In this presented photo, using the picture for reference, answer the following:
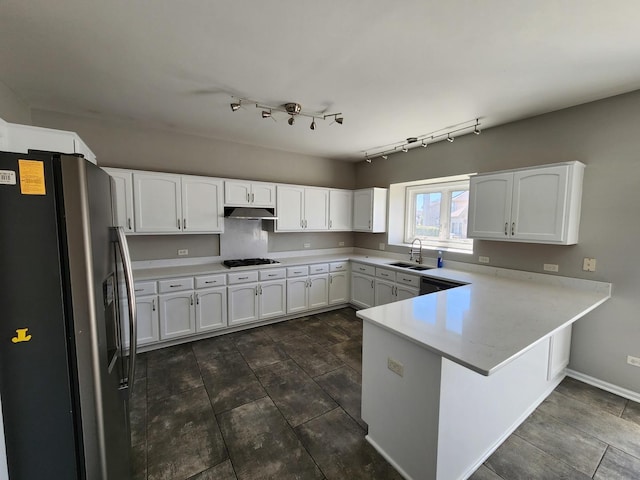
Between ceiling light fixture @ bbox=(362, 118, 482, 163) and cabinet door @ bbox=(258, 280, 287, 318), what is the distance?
2.59m

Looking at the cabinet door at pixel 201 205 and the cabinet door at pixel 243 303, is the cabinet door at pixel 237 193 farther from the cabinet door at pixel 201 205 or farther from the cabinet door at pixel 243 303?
the cabinet door at pixel 243 303

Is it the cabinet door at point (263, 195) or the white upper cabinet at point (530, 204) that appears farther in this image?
the cabinet door at point (263, 195)

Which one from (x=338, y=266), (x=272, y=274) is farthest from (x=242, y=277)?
(x=338, y=266)

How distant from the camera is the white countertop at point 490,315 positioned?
1386 mm

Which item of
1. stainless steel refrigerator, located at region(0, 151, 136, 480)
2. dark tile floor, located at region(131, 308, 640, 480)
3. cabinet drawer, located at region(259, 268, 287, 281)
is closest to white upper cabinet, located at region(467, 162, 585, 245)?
dark tile floor, located at region(131, 308, 640, 480)

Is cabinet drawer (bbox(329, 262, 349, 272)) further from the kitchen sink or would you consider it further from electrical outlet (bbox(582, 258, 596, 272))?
electrical outlet (bbox(582, 258, 596, 272))

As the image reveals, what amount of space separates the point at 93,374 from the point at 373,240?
439cm

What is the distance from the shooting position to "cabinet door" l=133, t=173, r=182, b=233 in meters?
Answer: 3.15

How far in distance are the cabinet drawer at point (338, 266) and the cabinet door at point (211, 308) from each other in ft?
5.56

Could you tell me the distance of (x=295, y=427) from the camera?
203 centimetres

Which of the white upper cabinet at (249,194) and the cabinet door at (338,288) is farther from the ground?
the white upper cabinet at (249,194)

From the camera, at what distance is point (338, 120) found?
9.23ft

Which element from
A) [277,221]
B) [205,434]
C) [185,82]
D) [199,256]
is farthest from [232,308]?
[185,82]

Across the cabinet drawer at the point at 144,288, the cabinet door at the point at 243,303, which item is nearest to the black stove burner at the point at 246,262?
the cabinet door at the point at 243,303
